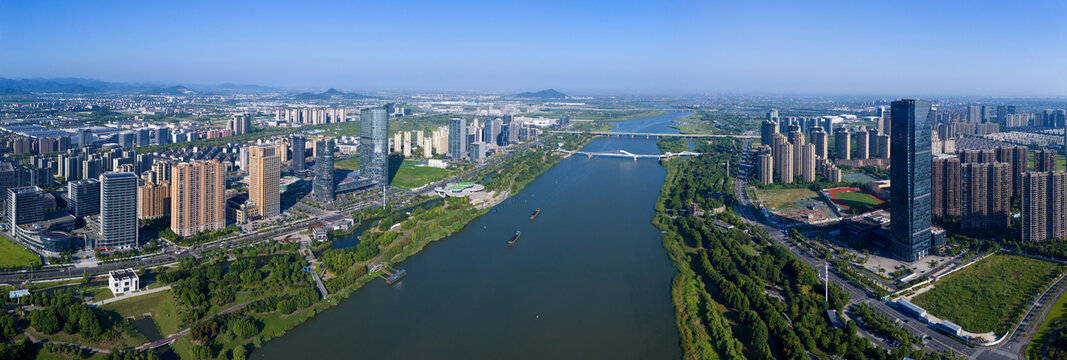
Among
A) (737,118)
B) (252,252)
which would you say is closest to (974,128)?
(737,118)

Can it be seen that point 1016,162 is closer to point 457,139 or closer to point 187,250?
point 457,139

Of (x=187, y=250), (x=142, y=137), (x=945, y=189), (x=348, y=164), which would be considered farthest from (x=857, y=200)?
(x=142, y=137)

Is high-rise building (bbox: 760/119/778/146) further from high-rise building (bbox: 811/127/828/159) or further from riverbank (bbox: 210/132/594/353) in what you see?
riverbank (bbox: 210/132/594/353)

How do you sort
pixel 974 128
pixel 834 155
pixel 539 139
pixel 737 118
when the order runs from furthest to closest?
pixel 737 118
pixel 539 139
pixel 974 128
pixel 834 155

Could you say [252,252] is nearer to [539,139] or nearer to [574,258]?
[574,258]

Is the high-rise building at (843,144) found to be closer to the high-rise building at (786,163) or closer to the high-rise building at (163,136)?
the high-rise building at (786,163)
